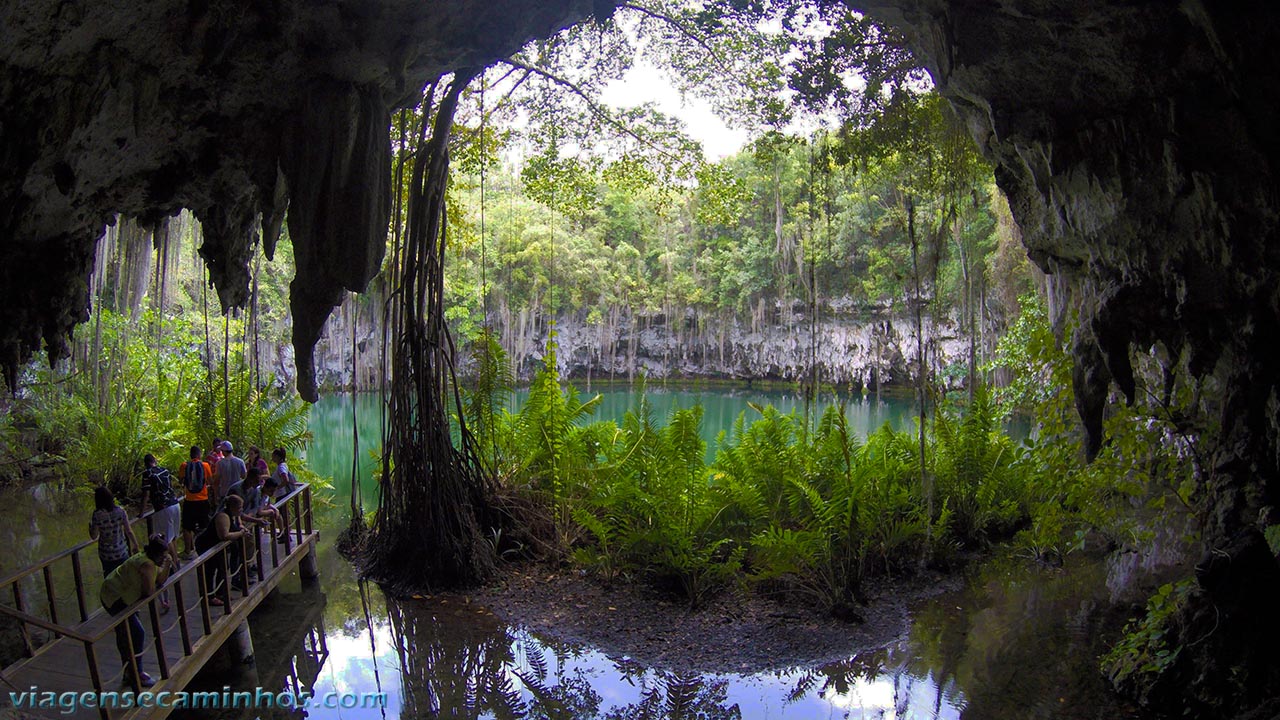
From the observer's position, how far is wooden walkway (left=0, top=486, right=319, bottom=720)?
12.3 ft

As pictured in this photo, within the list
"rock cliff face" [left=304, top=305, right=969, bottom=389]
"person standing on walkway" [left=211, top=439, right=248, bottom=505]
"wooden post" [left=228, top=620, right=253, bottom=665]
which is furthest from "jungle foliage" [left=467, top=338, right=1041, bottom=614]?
"rock cliff face" [left=304, top=305, right=969, bottom=389]

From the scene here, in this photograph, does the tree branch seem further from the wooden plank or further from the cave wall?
the wooden plank

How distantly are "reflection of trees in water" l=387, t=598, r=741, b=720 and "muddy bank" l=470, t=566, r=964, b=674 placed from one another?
0.75ft

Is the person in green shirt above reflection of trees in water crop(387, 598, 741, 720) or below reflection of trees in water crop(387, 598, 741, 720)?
above

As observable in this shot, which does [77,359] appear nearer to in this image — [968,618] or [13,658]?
[13,658]

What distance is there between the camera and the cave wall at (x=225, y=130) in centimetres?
405

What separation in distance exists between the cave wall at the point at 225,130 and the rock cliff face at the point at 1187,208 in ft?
10.4

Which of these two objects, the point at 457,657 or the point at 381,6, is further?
the point at 457,657

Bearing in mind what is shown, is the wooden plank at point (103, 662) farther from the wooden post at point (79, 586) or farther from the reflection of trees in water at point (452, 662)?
the reflection of trees in water at point (452, 662)

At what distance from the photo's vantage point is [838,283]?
→ 30.6 meters

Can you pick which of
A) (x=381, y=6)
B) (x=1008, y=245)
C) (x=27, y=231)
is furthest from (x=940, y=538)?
(x=1008, y=245)

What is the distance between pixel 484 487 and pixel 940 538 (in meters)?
4.76

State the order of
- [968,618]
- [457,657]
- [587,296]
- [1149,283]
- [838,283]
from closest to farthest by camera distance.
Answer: [1149,283] → [457,657] → [968,618] → [838,283] → [587,296]

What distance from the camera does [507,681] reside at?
5.47 metres
